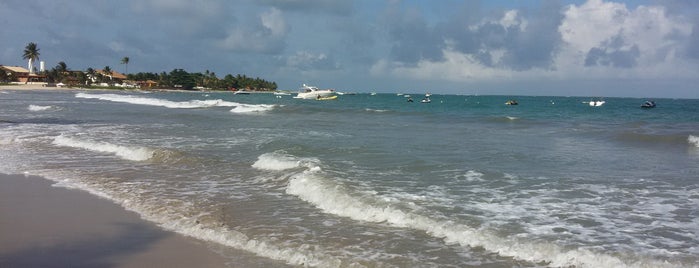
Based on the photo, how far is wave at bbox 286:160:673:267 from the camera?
22.2ft

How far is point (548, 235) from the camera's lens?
25.6 ft

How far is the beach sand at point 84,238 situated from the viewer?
663cm

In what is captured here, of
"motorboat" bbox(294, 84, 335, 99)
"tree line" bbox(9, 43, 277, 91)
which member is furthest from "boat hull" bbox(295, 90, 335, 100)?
"tree line" bbox(9, 43, 277, 91)

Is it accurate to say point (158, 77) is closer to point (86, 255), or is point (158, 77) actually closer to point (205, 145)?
point (205, 145)

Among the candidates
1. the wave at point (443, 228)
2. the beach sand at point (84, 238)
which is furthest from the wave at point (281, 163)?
the beach sand at point (84, 238)

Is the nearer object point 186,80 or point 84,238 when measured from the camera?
point 84,238

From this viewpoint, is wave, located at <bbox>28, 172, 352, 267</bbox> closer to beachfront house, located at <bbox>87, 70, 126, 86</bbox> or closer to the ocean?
the ocean

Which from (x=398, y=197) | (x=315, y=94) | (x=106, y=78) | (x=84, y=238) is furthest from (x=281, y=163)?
(x=106, y=78)

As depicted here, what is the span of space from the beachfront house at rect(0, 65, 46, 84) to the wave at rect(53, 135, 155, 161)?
121657 millimetres

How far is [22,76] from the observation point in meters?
130

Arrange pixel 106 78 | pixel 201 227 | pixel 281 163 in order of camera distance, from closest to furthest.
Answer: pixel 201 227 → pixel 281 163 → pixel 106 78

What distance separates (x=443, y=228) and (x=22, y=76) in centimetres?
14886

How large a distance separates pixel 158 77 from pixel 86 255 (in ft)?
591

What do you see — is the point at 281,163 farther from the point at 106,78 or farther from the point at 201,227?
the point at 106,78
